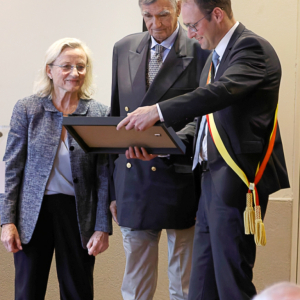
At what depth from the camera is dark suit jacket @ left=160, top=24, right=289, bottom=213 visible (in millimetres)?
1647

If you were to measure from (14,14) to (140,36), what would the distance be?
4.36ft

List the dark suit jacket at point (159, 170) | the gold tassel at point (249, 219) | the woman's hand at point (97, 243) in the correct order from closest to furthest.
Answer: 1. the gold tassel at point (249, 219)
2. the dark suit jacket at point (159, 170)
3. the woman's hand at point (97, 243)

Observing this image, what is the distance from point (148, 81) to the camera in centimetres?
215

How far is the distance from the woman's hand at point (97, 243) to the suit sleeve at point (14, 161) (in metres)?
0.38

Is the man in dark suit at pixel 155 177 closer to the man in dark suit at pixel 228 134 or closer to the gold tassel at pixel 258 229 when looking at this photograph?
the man in dark suit at pixel 228 134

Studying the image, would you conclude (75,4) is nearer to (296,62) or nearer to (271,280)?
(296,62)

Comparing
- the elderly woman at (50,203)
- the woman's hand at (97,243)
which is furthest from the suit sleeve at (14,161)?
the woman's hand at (97,243)

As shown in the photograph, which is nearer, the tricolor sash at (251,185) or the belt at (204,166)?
the tricolor sash at (251,185)

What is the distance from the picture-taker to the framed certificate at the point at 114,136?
1.70 meters

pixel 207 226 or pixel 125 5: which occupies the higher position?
pixel 125 5

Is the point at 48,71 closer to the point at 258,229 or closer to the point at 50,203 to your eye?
the point at 50,203

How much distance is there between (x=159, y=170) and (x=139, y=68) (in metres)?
0.48

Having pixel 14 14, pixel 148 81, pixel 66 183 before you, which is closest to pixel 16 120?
pixel 66 183

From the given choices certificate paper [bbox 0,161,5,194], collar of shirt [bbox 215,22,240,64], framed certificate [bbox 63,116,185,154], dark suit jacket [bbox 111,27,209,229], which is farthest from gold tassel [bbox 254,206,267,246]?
certificate paper [bbox 0,161,5,194]
